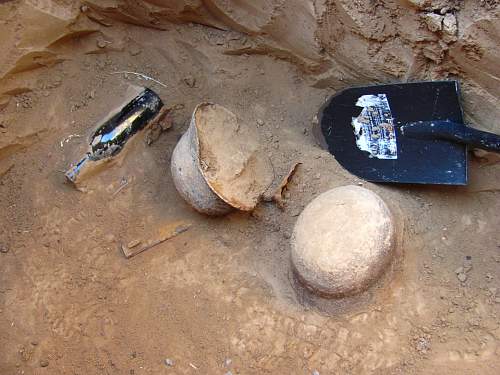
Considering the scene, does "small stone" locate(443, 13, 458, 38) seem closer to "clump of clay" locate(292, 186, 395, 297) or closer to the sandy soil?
the sandy soil

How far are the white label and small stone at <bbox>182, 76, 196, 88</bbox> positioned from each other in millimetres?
961

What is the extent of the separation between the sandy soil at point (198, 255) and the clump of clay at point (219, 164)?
0.11 metres

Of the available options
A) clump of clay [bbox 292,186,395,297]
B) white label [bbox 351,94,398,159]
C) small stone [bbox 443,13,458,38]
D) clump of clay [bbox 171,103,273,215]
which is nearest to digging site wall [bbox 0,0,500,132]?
small stone [bbox 443,13,458,38]

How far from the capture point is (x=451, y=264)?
9.53 ft

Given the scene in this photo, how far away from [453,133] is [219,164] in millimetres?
1166

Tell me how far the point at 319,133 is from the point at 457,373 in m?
1.41

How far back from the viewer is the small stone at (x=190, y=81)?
3609 mm

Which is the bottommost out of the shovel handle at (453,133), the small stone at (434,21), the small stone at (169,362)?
the small stone at (169,362)

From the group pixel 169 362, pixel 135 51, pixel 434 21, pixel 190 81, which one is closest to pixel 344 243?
pixel 169 362

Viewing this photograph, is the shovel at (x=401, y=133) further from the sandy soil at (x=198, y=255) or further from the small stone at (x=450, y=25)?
the small stone at (x=450, y=25)

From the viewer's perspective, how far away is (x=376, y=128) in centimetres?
323

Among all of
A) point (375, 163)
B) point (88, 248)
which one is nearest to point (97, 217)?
point (88, 248)

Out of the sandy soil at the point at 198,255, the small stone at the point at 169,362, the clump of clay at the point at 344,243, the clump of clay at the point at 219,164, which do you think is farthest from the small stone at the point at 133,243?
the clump of clay at the point at 344,243

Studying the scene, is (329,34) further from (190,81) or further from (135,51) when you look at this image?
(135,51)
